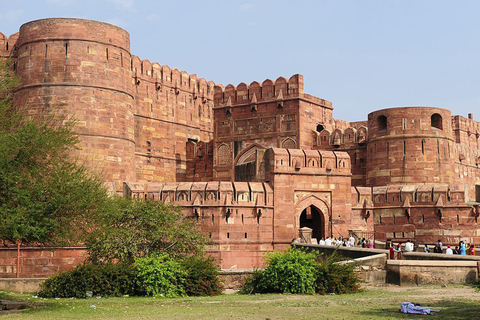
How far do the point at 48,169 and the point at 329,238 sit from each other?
13404 mm

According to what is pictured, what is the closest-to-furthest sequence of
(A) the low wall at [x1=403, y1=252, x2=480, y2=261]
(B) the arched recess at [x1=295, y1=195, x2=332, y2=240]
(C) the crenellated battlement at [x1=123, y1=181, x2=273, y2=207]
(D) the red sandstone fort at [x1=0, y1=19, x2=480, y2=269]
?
(A) the low wall at [x1=403, y1=252, x2=480, y2=261] < (C) the crenellated battlement at [x1=123, y1=181, x2=273, y2=207] < (D) the red sandstone fort at [x1=0, y1=19, x2=480, y2=269] < (B) the arched recess at [x1=295, y1=195, x2=332, y2=240]

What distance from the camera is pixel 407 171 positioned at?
2995 cm

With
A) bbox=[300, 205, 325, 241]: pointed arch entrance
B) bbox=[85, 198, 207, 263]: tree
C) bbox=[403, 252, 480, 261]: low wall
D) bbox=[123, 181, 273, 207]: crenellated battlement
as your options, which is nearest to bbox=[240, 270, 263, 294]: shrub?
bbox=[85, 198, 207, 263]: tree

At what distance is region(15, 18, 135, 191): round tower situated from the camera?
26.8 metres

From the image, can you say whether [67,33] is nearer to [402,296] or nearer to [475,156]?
[402,296]

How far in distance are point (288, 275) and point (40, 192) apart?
5258 millimetres

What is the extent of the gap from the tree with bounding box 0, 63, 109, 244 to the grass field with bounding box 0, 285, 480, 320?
1452 millimetres

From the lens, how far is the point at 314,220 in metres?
28.4

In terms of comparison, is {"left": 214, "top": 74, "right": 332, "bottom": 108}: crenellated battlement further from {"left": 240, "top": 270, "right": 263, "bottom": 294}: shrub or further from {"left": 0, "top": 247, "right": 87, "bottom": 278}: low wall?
{"left": 240, "top": 270, "right": 263, "bottom": 294}: shrub

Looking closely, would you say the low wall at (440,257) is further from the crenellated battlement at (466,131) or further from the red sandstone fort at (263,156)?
the crenellated battlement at (466,131)

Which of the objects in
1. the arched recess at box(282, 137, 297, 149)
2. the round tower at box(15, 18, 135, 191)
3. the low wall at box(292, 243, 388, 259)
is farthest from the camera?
the arched recess at box(282, 137, 297, 149)

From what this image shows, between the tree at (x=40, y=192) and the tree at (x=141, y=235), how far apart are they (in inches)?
99.4

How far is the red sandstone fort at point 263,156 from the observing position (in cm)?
2503

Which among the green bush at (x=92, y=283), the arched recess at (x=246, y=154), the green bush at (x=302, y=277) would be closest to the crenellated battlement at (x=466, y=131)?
the arched recess at (x=246, y=154)
